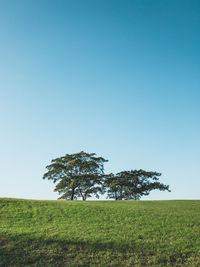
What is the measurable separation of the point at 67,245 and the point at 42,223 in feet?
19.0

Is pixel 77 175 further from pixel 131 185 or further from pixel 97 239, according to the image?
pixel 97 239

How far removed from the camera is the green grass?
9789 mm

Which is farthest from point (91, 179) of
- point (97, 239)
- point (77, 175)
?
point (97, 239)

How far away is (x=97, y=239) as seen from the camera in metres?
12.3

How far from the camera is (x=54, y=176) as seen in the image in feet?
172

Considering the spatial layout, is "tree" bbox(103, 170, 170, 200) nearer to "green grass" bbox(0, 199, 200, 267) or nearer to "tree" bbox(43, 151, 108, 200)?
"tree" bbox(43, 151, 108, 200)

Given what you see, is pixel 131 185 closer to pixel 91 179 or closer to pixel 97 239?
pixel 91 179

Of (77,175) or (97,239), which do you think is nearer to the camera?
(97,239)

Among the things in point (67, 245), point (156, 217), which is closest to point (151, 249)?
point (67, 245)

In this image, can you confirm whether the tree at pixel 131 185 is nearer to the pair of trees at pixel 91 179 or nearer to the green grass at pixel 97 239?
the pair of trees at pixel 91 179

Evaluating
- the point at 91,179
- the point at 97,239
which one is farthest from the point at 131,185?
the point at 97,239

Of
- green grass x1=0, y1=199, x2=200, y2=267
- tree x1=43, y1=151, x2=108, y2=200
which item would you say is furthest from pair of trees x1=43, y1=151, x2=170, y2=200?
green grass x1=0, y1=199, x2=200, y2=267

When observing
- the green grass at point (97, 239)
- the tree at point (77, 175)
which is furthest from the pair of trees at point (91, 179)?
the green grass at point (97, 239)

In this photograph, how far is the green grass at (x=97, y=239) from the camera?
32.1 ft
